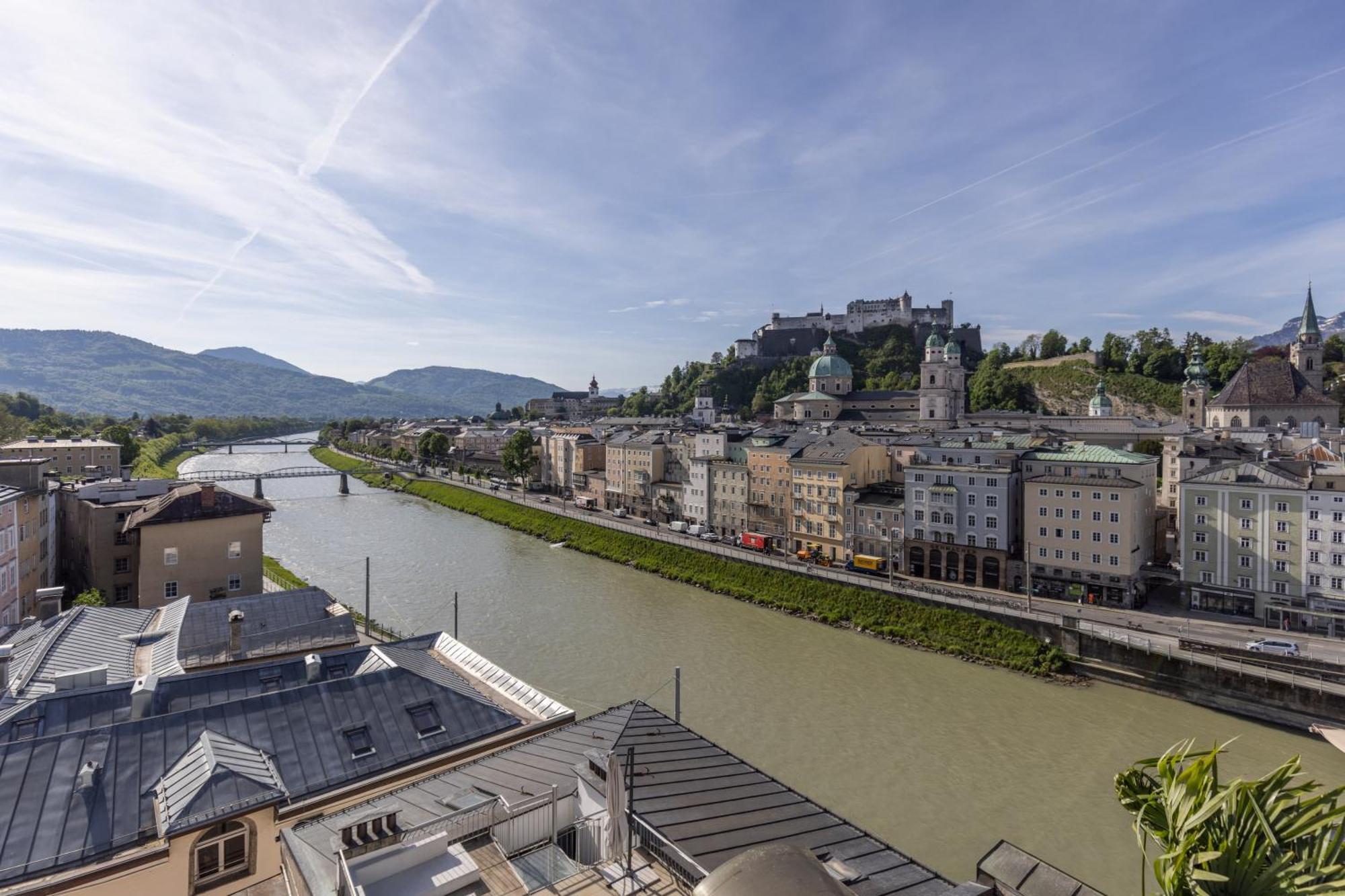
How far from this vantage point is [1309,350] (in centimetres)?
5544

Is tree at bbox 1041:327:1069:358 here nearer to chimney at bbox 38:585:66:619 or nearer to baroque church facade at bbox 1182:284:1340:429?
baroque church facade at bbox 1182:284:1340:429

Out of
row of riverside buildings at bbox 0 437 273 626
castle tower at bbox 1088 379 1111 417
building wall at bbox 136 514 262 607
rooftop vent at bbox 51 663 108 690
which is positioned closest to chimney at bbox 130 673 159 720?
rooftop vent at bbox 51 663 108 690

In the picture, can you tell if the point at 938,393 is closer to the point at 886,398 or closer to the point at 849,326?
the point at 886,398

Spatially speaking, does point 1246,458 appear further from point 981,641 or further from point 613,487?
point 613,487

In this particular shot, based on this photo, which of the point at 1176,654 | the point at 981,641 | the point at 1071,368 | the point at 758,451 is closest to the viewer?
the point at 1176,654

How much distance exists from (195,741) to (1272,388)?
189ft

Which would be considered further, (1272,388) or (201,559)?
(1272,388)

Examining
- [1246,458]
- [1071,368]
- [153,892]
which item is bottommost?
[153,892]

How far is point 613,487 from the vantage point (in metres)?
46.1

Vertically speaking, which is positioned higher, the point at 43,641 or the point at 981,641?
the point at 43,641

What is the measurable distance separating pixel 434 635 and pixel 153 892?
622 centimetres

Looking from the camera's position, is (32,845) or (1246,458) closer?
(32,845)

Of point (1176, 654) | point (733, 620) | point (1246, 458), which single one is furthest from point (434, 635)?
point (1246, 458)

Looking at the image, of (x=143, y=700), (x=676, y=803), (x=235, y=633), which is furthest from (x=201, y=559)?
(x=676, y=803)
